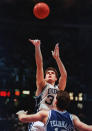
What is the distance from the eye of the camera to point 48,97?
4449 mm

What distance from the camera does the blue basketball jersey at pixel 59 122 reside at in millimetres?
3336

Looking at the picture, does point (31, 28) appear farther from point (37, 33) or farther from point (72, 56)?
point (72, 56)

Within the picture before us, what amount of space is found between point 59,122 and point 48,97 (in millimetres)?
1121

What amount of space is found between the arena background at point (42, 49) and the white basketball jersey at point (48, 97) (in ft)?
25.8

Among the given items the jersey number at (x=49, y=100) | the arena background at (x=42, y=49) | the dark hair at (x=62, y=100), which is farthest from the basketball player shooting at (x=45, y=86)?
the arena background at (x=42, y=49)

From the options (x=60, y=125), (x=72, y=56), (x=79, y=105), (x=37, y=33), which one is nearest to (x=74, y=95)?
(x=79, y=105)

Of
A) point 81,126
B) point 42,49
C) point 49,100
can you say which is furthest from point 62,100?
point 42,49

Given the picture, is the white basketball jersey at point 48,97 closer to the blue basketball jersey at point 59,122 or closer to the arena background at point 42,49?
the blue basketball jersey at point 59,122

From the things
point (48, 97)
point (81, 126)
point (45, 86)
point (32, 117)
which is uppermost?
point (45, 86)

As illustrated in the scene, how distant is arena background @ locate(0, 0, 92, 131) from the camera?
43.1 ft

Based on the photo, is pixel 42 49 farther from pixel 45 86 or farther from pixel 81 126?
pixel 81 126

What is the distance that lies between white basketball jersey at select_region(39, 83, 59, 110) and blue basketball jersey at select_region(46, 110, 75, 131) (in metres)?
1.01

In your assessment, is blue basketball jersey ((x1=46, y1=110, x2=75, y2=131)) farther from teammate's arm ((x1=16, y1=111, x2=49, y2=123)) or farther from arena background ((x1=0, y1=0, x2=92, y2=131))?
arena background ((x1=0, y1=0, x2=92, y2=131))

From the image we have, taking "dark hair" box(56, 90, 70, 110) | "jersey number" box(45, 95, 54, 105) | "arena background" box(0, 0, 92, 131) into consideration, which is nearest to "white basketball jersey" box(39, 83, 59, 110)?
"jersey number" box(45, 95, 54, 105)
